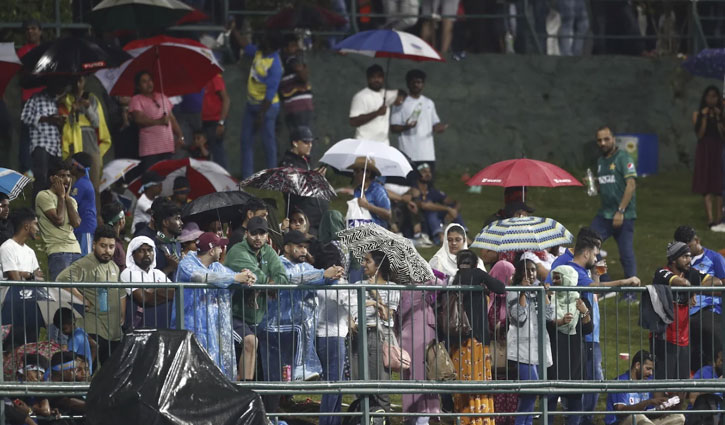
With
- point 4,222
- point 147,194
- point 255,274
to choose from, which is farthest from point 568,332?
point 147,194

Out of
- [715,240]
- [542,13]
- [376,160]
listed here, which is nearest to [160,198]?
[376,160]

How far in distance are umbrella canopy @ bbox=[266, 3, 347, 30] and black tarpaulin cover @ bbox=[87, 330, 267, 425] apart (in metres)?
9.50

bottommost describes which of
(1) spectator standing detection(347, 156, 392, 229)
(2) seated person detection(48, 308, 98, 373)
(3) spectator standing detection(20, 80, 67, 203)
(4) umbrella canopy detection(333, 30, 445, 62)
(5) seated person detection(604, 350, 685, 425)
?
(5) seated person detection(604, 350, 685, 425)

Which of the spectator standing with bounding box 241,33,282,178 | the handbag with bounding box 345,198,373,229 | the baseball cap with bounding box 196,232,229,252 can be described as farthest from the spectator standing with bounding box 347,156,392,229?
the spectator standing with bounding box 241,33,282,178

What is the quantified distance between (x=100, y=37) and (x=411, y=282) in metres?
8.62

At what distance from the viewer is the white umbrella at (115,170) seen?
19.0 meters

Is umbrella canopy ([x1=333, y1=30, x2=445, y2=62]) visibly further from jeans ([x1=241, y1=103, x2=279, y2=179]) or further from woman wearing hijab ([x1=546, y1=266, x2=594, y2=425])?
woman wearing hijab ([x1=546, y1=266, x2=594, y2=425])

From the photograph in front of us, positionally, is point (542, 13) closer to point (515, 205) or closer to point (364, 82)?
point (364, 82)

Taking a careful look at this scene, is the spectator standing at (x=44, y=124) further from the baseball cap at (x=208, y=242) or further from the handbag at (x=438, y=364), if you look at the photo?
the handbag at (x=438, y=364)

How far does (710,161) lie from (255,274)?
1026 cm

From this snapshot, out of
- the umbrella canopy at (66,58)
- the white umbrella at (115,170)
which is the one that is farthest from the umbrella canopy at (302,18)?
the umbrella canopy at (66,58)

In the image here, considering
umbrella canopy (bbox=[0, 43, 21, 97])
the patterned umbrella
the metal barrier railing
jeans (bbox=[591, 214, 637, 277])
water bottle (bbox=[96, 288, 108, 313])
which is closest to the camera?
the metal barrier railing

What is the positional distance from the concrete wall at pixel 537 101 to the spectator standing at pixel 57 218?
818 cm

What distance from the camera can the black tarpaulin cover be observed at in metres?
12.3
